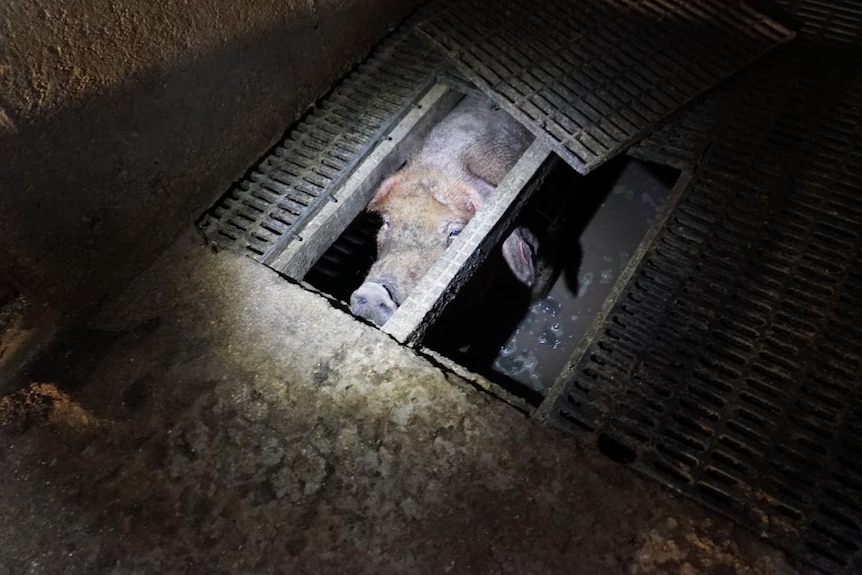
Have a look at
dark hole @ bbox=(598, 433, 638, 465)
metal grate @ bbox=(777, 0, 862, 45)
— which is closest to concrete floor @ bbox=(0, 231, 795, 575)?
dark hole @ bbox=(598, 433, 638, 465)

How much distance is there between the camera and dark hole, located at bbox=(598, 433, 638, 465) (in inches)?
79.3

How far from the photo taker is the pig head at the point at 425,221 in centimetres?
→ 277

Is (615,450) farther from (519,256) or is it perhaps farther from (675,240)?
(519,256)

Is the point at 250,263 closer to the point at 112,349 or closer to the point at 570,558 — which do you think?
the point at 112,349

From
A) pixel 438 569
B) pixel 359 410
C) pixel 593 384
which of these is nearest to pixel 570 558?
pixel 438 569

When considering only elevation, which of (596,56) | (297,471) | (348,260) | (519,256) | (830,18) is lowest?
(297,471)

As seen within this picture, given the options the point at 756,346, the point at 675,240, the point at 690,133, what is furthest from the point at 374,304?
the point at 690,133

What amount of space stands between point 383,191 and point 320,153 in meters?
0.37

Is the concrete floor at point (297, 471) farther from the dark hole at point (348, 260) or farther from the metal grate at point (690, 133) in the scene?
the metal grate at point (690, 133)

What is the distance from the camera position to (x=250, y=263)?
250 centimetres

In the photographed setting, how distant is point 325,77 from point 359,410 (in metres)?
1.93

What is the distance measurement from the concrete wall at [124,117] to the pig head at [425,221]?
2.35 feet

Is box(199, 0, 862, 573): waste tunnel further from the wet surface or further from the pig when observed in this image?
the pig

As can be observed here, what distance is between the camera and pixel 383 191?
2.98 m
